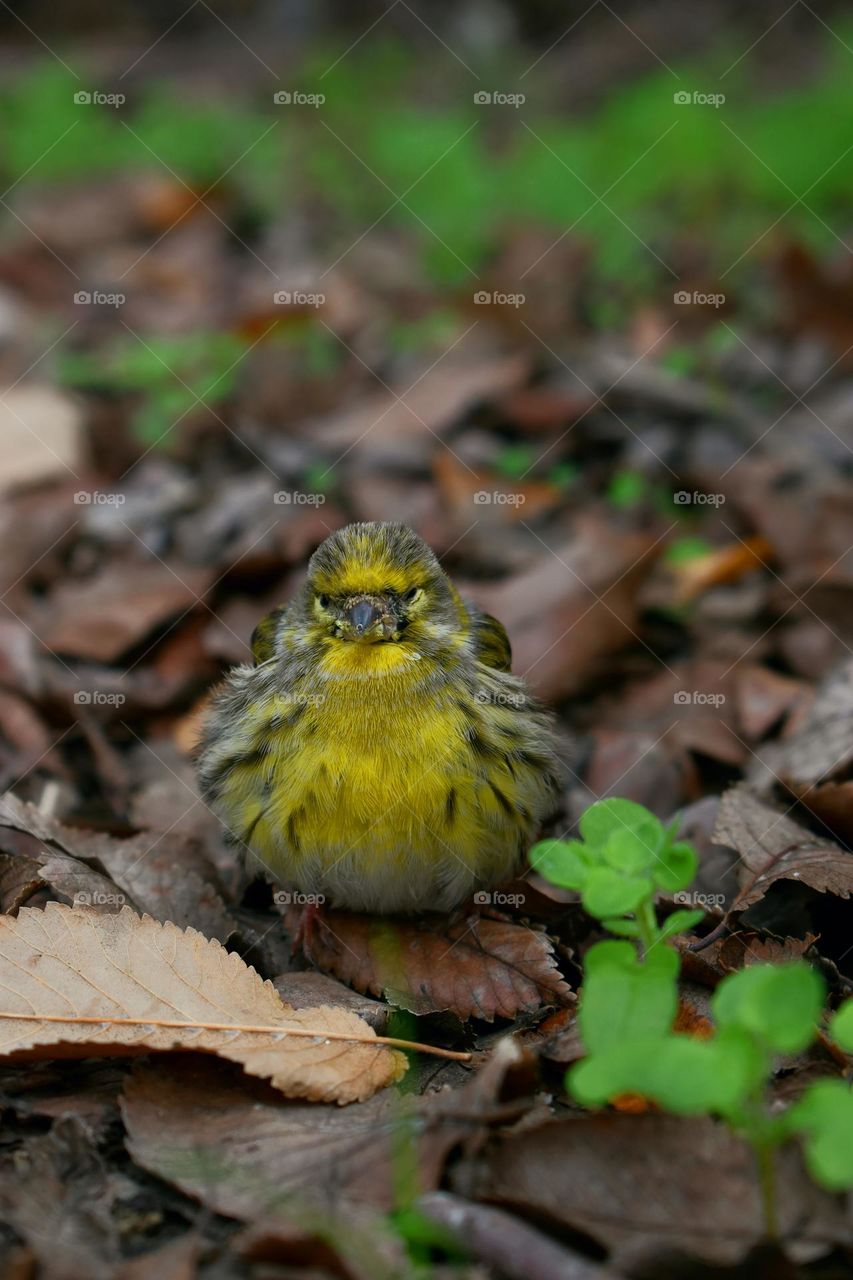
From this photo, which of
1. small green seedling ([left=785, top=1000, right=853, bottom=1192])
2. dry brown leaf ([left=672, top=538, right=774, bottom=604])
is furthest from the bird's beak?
dry brown leaf ([left=672, top=538, right=774, bottom=604])

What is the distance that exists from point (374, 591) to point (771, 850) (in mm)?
1410

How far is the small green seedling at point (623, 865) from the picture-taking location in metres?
2.63

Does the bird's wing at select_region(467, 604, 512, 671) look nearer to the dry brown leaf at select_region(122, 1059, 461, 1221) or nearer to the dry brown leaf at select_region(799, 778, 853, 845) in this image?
the dry brown leaf at select_region(799, 778, 853, 845)

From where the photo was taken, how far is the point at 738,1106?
230 centimetres

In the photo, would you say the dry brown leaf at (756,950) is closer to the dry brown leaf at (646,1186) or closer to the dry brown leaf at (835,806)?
the dry brown leaf at (835,806)

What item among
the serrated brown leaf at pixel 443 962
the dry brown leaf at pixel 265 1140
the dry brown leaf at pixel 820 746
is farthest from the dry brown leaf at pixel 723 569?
the dry brown leaf at pixel 265 1140

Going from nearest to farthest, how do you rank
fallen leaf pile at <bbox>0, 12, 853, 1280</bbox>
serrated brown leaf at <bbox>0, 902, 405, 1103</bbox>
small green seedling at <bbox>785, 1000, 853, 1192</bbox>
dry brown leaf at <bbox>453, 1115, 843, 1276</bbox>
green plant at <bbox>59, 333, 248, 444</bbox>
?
small green seedling at <bbox>785, 1000, 853, 1192</bbox>, dry brown leaf at <bbox>453, 1115, 843, 1276</bbox>, fallen leaf pile at <bbox>0, 12, 853, 1280</bbox>, serrated brown leaf at <bbox>0, 902, 405, 1103</bbox>, green plant at <bbox>59, 333, 248, 444</bbox>

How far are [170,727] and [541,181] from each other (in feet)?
27.3

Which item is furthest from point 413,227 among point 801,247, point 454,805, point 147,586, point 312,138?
point 454,805

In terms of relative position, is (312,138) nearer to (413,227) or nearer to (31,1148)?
(413,227)

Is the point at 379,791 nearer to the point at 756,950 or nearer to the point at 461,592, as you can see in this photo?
the point at 756,950

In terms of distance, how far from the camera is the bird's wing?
176 inches

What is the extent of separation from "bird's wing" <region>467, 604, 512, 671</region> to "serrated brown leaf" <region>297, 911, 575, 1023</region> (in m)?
0.90

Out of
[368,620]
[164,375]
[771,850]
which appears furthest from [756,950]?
[164,375]
